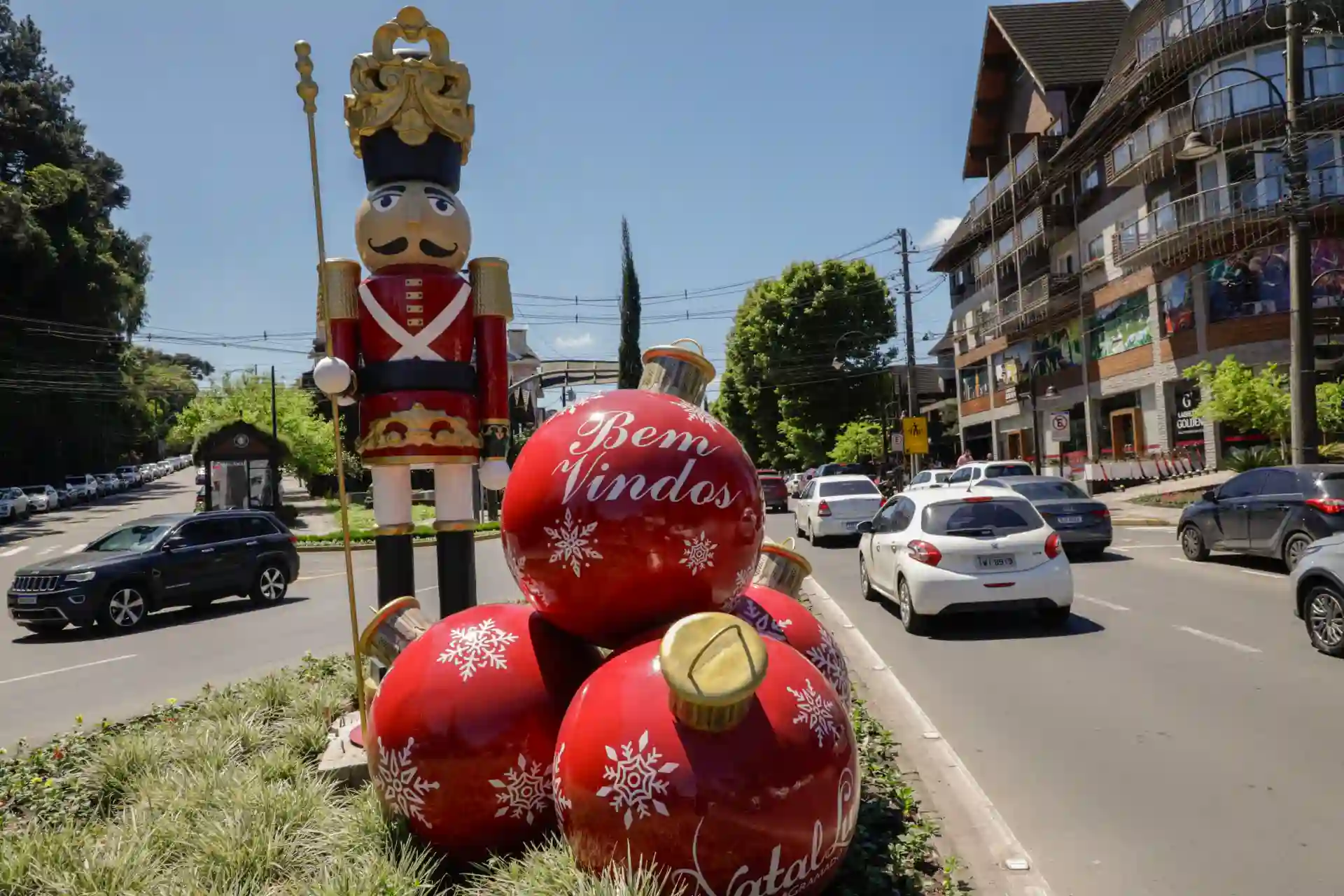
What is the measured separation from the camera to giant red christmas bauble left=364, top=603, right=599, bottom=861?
11.4 ft

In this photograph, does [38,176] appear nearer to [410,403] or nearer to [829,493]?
[829,493]

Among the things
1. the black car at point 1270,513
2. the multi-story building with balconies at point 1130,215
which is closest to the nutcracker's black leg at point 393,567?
the black car at point 1270,513

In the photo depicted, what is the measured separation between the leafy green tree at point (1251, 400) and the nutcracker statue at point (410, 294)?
23220mm

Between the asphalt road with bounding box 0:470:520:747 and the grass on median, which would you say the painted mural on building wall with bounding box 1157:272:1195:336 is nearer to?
the asphalt road with bounding box 0:470:520:747

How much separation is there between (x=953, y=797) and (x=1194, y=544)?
38.2ft

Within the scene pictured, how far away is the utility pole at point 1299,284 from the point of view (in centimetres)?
1652

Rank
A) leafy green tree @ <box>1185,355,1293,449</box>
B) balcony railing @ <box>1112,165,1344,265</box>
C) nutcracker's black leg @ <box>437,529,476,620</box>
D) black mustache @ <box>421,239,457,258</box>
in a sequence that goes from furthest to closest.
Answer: balcony railing @ <box>1112,165,1344,265</box>
leafy green tree @ <box>1185,355,1293,449</box>
nutcracker's black leg @ <box>437,529,476,620</box>
black mustache @ <box>421,239,457,258</box>

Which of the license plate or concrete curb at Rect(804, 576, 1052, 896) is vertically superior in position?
the license plate

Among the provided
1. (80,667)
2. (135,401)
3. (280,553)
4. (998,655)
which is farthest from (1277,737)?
(135,401)

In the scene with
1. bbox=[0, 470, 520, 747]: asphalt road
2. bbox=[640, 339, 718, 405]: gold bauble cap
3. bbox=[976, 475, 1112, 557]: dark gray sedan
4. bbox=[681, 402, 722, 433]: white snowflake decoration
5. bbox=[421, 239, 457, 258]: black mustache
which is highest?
bbox=[421, 239, 457, 258]: black mustache

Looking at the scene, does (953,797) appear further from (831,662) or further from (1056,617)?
(1056,617)

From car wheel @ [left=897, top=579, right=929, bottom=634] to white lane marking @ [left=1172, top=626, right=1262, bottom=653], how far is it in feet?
8.23

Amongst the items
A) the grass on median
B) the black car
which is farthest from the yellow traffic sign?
the grass on median

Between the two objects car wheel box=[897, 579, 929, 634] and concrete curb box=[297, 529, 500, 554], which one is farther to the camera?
concrete curb box=[297, 529, 500, 554]
